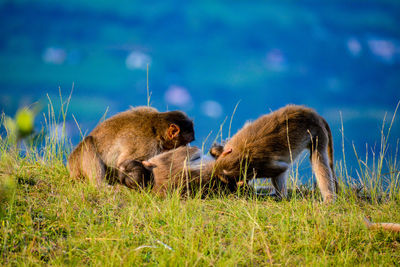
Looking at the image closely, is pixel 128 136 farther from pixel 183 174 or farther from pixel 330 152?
pixel 330 152

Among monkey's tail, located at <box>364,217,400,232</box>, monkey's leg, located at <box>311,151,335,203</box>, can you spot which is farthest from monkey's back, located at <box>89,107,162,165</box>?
monkey's tail, located at <box>364,217,400,232</box>

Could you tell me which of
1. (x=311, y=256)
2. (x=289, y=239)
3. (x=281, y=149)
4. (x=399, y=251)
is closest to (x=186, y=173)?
(x=281, y=149)

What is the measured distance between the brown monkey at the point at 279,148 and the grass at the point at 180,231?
16.8 inches

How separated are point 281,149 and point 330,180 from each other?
1.07 meters

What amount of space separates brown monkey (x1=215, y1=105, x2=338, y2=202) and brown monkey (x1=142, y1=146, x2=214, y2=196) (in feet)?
0.93

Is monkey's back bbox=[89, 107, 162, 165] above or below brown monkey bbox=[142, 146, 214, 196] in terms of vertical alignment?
above

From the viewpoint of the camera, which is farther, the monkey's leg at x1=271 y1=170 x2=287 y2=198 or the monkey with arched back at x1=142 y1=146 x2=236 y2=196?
the monkey's leg at x1=271 y1=170 x2=287 y2=198

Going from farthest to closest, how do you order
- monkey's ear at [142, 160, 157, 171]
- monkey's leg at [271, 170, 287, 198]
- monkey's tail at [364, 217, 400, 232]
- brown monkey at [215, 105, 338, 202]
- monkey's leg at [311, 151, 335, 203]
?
1. monkey's leg at [271, 170, 287, 198]
2. monkey's ear at [142, 160, 157, 171]
3. monkey's leg at [311, 151, 335, 203]
4. brown monkey at [215, 105, 338, 202]
5. monkey's tail at [364, 217, 400, 232]

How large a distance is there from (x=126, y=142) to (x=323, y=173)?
3.57 metres

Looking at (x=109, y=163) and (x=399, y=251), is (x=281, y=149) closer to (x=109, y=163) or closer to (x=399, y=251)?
(x=399, y=251)

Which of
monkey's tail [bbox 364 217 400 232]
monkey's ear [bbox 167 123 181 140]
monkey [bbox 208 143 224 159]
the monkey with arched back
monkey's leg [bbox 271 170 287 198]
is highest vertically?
monkey's ear [bbox 167 123 181 140]

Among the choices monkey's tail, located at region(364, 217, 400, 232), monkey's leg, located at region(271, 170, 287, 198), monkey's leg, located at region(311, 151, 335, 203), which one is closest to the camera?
monkey's tail, located at region(364, 217, 400, 232)

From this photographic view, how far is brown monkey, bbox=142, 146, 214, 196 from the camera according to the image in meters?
6.60

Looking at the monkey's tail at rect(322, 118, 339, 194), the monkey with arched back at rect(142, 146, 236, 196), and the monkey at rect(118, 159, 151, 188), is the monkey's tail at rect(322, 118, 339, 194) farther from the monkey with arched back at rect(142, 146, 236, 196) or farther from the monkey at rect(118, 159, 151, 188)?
the monkey at rect(118, 159, 151, 188)
